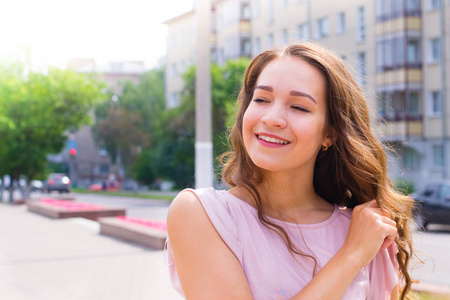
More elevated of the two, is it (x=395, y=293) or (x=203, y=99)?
(x=203, y=99)

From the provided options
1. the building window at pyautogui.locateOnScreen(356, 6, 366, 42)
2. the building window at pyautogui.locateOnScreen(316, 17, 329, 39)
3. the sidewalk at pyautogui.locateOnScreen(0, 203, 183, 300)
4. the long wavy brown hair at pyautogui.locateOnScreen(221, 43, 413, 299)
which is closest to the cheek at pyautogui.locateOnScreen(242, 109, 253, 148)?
the long wavy brown hair at pyautogui.locateOnScreen(221, 43, 413, 299)

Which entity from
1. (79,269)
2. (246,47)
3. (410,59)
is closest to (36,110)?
(410,59)

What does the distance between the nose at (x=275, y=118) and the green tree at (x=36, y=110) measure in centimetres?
3250

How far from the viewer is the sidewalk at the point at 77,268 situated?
318 inches

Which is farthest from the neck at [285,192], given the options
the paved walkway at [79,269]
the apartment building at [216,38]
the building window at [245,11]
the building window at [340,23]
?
the building window at [245,11]

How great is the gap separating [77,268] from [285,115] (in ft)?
28.5

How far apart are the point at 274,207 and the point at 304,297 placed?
40 centimetres

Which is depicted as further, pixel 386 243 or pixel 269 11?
pixel 269 11

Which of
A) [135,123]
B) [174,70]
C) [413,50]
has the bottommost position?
[135,123]

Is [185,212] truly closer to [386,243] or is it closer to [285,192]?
[285,192]

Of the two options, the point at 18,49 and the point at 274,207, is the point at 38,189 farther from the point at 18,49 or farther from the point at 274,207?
the point at 274,207

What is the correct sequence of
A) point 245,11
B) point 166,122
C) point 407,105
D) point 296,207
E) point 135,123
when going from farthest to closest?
point 135,123
point 245,11
point 166,122
point 407,105
point 296,207

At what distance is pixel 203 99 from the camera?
27.8 feet

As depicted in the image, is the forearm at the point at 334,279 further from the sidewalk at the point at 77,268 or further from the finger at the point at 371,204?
the sidewalk at the point at 77,268
